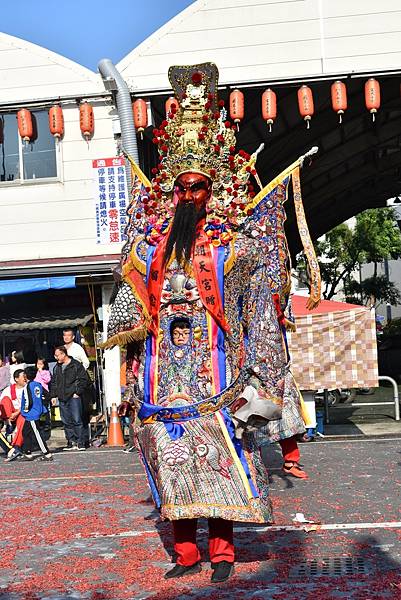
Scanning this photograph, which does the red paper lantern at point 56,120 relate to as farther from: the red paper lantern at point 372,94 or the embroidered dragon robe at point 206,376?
the embroidered dragon robe at point 206,376

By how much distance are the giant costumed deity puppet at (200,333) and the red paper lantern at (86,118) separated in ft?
32.8

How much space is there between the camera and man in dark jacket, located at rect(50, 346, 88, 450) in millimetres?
13109

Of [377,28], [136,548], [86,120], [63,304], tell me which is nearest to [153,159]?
[86,120]

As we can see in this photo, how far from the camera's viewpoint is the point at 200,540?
6.09 m

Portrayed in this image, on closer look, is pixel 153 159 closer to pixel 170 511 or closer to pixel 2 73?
pixel 2 73

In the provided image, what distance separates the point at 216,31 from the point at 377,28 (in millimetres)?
2665

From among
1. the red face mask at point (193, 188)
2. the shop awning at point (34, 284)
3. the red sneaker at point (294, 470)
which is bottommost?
the red sneaker at point (294, 470)

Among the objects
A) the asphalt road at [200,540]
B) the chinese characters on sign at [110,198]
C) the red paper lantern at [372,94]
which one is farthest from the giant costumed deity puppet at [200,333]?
the red paper lantern at [372,94]

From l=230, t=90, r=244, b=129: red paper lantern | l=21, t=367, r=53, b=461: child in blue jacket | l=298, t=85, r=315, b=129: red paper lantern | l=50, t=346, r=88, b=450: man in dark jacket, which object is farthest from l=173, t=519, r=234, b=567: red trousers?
l=298, t=85, r=315, b=129: red paper lantern

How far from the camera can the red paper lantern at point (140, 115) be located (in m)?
15.1

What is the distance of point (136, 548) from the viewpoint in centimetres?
599

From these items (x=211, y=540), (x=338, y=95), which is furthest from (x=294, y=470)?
(x=338, y=95)

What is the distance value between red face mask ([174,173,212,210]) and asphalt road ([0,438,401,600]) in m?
2.07

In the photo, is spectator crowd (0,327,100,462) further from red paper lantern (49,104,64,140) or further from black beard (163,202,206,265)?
black beard (163,202,206,265)
